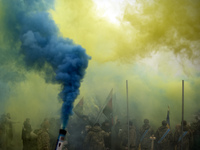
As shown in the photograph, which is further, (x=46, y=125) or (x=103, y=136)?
(x=103, y=136)

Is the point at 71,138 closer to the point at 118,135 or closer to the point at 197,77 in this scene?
the point at 118,135

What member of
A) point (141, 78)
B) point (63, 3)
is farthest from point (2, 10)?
point (141, 78)

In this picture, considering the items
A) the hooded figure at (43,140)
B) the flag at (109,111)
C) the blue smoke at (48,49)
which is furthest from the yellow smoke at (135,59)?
the blue smoke at (48,49)

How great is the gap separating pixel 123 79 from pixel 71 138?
4935mm

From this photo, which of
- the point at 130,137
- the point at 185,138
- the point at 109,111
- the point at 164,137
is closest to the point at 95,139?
the point at 130,137

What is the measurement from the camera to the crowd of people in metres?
14.0

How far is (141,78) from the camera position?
17047mm

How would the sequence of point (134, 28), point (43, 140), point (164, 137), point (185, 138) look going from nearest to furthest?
point (43, 140), point (185, 138), point (164, 137), point (134, 28)

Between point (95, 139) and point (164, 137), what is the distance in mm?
3600

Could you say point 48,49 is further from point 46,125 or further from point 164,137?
point 164,137

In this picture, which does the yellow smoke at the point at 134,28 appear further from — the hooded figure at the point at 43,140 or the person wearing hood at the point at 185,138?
the hooded figure at the point at 43,140

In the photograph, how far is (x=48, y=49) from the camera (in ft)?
37.8

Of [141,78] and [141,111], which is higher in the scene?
[141,78]

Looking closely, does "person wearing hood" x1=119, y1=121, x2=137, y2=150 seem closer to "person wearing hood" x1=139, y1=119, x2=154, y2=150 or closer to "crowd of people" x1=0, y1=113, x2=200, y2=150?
"crowd of people" x1=0, y1=113, x2=200, y2=150
